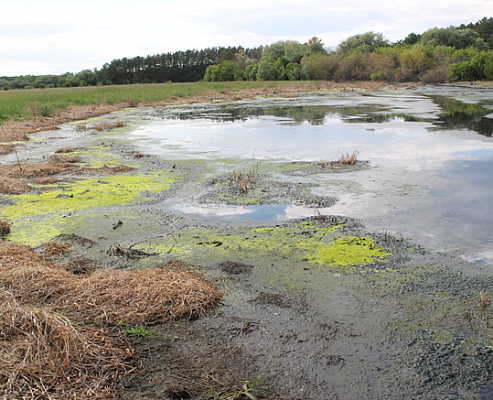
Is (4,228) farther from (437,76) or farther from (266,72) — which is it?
(266,72)

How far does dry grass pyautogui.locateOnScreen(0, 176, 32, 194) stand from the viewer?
7.74 metres

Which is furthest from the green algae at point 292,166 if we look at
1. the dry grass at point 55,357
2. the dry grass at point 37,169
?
the dry grass at point 55,357

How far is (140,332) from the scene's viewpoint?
3148mm

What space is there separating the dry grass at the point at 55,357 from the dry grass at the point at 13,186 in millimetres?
5447

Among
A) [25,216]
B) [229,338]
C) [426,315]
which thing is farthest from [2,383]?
[25,216]

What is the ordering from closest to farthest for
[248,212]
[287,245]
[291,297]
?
[291,297] < [287,245] < [248,212]

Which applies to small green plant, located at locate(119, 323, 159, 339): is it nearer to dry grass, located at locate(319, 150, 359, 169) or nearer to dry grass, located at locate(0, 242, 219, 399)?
dry grass, located at locate(0, 242, 219, 399)

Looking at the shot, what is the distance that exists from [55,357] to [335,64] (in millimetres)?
72622

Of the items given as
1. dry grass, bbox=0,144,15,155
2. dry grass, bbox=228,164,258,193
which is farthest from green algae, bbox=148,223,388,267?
dry grass, bbox=0,144,15,155

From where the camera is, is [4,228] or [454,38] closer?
[4,228]

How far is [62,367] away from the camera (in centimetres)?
247

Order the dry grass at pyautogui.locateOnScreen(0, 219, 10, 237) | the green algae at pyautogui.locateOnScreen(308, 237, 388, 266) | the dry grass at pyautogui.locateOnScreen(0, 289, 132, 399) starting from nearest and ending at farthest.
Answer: the dry grass at pyautogui.locateOnScreen(0, 289, 132, 399)
the green algae at pyautogui.locateOnScreen(308, 237, 388, 266)
the dry grass at pyautogui.locateOnScreen(0, 219, 10, 237)

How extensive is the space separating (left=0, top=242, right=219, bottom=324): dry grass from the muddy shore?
7.4 inches

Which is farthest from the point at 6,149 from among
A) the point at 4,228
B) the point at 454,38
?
the point at 454,38
